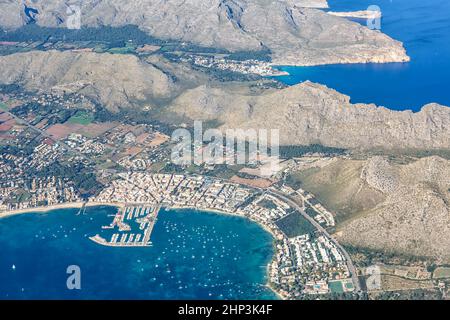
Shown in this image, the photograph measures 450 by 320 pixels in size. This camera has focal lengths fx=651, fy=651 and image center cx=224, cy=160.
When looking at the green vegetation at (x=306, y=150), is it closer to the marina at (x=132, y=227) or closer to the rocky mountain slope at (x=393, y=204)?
the rocky mountain slope at (x=393, y=204)

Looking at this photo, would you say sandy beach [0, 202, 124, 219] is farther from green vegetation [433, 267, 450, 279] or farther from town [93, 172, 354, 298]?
green vegetation [433, 267, 450, 279]

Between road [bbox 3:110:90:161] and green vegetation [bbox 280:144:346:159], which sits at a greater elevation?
road [bbox 3:110:90:161]

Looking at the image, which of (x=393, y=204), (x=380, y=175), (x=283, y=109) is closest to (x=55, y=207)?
(x=283, y=109)

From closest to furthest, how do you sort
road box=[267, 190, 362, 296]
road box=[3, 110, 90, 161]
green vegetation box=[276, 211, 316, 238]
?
road box=[267, 190, 362, 296]
green vegetation box=[276, 211, 316, 238]
road box=[3, 110, 90, 161]

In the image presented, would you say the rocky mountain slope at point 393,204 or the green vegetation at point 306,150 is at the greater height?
the green vegetation at point 306,150

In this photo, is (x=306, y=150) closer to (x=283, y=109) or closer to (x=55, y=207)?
(x=283, y=109)

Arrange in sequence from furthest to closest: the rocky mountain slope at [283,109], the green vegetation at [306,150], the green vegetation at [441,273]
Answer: the rocky mountain slope at [283,109]
the green vegetation at [306,150]
the green vegetation at [441,273]

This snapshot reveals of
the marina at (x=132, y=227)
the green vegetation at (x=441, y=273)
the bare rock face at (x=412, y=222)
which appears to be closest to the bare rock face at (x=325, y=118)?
the bare rock face at (x=412, y=222)

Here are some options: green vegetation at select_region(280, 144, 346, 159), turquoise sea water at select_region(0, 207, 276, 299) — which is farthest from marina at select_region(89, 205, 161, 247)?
green vegetation at select_region(280, 144, 346, 159)
